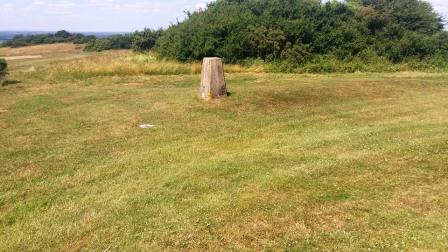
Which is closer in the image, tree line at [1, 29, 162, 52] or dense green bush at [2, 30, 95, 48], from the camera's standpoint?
tree line at [1, 29, 162, 52]

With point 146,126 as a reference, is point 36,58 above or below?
below

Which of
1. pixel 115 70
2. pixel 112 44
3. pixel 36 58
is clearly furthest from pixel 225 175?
pixel 112 44

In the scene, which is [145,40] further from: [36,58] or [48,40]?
[48,40]

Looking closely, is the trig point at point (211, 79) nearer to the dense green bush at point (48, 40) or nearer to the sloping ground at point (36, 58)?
the sloping ground at point (36, 58)

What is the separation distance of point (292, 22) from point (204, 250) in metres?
23.5

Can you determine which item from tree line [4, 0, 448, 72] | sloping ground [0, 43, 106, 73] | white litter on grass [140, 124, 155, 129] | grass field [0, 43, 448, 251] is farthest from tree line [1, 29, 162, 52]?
white litter on grass [140, 124, 155, 129]

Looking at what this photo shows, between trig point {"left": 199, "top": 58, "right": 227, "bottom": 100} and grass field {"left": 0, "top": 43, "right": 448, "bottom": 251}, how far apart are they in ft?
1.35

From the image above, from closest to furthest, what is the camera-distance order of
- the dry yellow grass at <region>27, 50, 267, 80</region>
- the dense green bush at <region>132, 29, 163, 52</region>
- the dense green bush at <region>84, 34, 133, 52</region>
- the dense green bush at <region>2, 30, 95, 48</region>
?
the dry yellow grass at <region>27, 50, 267, 80</region> < the dense green bush at <region>132, 29, 163, 52</region> < the dense green bush at <region>84, 34, 133, 52</region> < the dense green bush at <region>2, 30, 95, 48</region>

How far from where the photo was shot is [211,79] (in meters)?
12.4

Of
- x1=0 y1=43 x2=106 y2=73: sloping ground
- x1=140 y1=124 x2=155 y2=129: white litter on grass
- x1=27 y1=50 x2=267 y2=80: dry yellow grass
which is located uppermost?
x1=27 y1=50 x2=267 y2=80: dry yellow grass

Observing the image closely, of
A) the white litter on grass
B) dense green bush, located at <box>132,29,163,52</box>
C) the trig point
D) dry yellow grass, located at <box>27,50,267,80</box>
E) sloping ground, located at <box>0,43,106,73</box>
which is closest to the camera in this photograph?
the white litter on grass

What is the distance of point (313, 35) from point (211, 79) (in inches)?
622

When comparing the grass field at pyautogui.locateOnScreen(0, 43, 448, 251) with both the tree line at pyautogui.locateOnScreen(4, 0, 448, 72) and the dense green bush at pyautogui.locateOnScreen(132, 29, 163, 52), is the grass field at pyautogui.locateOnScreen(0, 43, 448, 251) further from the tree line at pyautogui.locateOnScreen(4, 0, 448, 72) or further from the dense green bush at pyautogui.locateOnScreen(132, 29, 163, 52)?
the dense green bush at pyautogui.locateOnScreen(132, 29, 163, 52)

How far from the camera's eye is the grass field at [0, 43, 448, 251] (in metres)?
4.98
